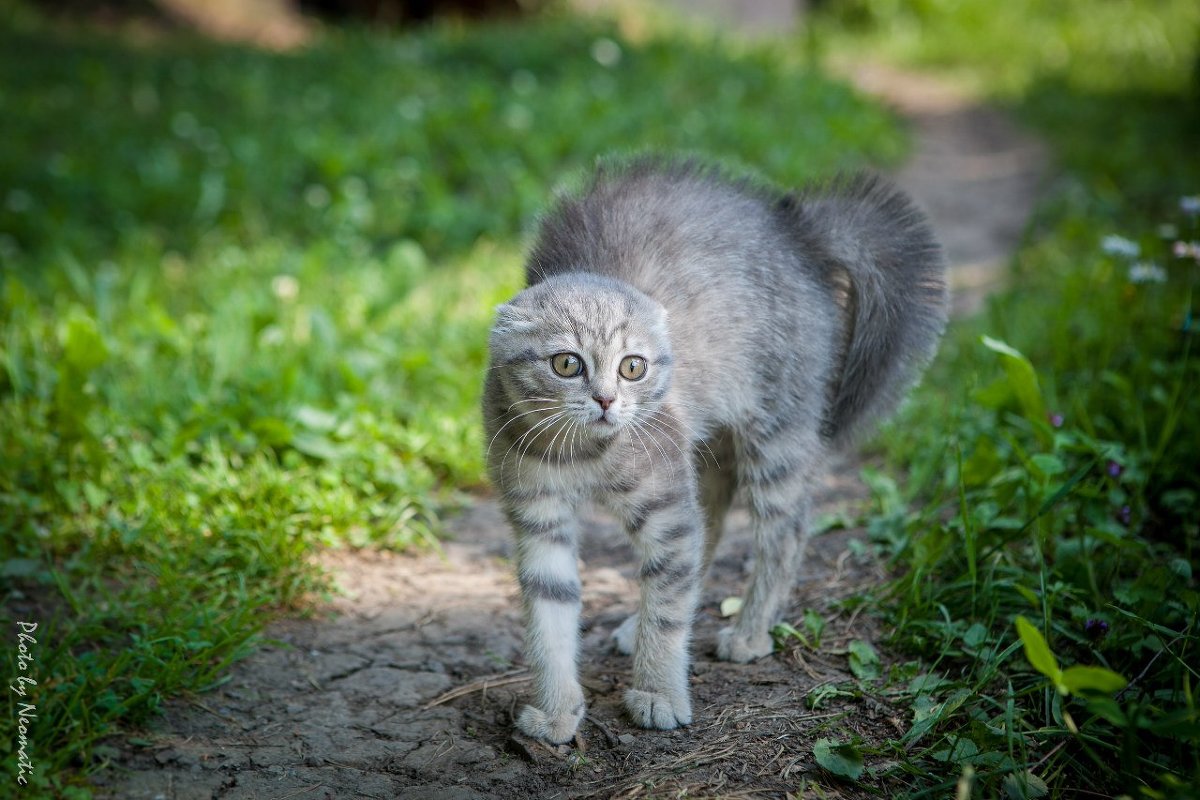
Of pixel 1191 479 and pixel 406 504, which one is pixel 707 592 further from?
pixel 1191 479

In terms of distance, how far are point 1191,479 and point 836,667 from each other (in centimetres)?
155

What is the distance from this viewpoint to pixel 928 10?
13.1 metres

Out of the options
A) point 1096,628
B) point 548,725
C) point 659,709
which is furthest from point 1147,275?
point 548,725

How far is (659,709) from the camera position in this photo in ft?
9.16

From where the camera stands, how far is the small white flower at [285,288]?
17.5 ft

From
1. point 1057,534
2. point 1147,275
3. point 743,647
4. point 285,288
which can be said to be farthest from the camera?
point 285,288

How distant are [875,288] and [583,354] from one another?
117 centimetres

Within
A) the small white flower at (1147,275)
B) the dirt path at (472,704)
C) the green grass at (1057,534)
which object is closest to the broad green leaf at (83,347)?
the dirt path at (472,704)

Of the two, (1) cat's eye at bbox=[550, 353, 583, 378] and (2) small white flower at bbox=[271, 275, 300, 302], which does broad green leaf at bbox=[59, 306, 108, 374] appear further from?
(1) cat's eye at bbox=[550, 353, 583, 378]

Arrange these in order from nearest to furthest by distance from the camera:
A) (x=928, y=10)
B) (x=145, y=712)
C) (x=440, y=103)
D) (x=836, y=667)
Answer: (x=145, y=712) → (x=836, y=667) → (x=440, y=103) → (x=928, y=10)

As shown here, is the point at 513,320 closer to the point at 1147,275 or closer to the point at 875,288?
the point at 875,288

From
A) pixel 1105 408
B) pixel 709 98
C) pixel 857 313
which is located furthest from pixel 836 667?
pixel 709 98
